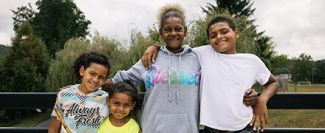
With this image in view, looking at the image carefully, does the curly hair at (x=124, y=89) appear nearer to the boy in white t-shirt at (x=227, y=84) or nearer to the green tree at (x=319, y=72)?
the boy in white t-shirt at (x=227, y=84)

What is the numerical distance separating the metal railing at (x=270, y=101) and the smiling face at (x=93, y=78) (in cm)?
26

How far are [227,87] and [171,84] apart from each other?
34cm

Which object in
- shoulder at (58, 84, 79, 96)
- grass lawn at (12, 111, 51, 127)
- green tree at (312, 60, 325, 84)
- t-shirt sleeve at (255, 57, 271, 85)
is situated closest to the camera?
t-shirt sleeve at (255, 57, 271, 85)

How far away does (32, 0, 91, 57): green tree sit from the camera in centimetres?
3400

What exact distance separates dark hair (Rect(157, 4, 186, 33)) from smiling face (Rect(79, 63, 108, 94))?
477 millimetres

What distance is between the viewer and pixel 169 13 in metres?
2.58

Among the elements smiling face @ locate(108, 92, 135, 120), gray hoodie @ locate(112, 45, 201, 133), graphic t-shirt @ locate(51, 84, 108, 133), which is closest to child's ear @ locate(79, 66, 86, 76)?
graphic t-shirt @ locate(51, 84, 108, 133)

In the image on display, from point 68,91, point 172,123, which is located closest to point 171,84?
point 172,123

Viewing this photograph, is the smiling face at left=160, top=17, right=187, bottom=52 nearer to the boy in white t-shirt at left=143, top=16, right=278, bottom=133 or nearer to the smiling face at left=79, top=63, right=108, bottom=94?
the boy in white t-shirt at left=143, top=16, right=278, bottom=133

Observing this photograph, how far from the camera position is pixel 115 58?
15039mm

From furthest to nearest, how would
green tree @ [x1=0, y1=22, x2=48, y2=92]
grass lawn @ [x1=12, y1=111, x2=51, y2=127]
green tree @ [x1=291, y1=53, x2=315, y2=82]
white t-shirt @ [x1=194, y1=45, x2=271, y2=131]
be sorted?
green tree @ [x1=291, y1=53, x2=315, y2=82] < green tree @ [x1=0, y1=22, x2=48, y2=92] < grass lawn @ [x1=12, y1=111, x2=51, y2=127] < white t-shirt @ [x1=194, y1=45, x2=271, y2=131]

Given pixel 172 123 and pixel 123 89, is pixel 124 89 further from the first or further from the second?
pixel 172 123

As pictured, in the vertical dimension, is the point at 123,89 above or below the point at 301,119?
above

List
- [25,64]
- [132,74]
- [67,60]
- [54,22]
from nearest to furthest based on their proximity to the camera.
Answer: [132,74], [67,60], [25,64], [54,22]
